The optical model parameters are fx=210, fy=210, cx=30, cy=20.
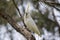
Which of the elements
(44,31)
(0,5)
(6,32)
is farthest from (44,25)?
(0,5)

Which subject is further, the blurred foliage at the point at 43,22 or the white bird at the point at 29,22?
the blurred foliage at the point at 43,22

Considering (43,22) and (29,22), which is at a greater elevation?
(43,22)

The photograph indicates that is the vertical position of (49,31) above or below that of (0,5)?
above

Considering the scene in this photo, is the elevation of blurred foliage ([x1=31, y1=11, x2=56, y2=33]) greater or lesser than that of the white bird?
greater

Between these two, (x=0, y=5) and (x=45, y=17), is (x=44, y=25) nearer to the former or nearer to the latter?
(x=45, y=17)

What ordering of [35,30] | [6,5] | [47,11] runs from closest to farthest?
[35,30] < [6,5] < [47,11]

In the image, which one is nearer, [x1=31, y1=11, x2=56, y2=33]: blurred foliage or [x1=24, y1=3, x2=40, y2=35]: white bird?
[x1=24, y1=3, x2=40, y2=35]: white bird

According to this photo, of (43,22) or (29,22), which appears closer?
(29,22)

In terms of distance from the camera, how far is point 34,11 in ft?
8.78

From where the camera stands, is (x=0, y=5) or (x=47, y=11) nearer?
(x=0, y=5)

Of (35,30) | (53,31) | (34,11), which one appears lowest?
(35,30)

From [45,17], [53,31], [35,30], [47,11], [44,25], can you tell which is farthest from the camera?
[53,31]

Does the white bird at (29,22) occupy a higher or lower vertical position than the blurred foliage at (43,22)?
lower

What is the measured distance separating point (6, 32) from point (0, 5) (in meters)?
1.33
